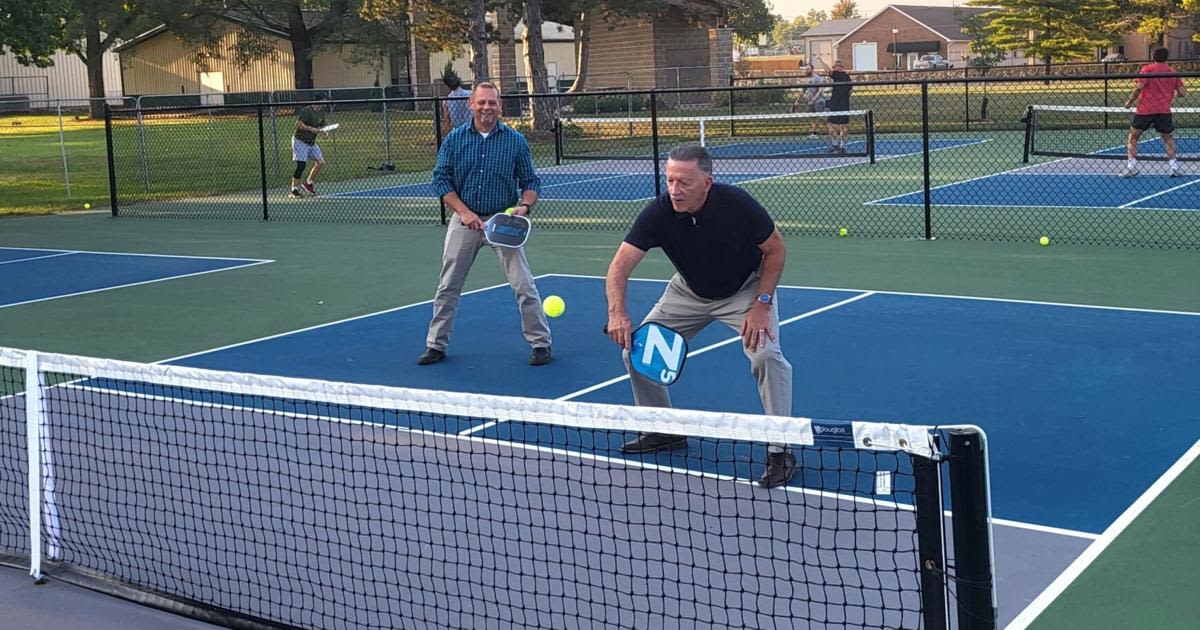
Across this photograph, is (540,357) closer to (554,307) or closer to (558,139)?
(554,307)

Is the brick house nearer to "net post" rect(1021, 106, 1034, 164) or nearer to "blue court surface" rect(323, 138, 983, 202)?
"blue court surface" rect(323, 138, 983, 202)

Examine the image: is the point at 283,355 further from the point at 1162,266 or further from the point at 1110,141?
the point at 1110,141

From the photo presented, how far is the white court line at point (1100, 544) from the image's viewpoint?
5.21 meters

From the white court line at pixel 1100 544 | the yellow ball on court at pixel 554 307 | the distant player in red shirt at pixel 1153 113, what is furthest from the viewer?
the distant player in red shirt at pixel 1153 113

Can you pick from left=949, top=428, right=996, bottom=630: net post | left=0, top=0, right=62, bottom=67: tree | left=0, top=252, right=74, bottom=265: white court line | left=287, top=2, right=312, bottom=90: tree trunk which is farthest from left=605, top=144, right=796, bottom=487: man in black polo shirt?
left=287, top=2, right=312, bottom=90: tree trunk

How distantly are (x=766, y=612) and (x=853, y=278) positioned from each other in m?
8.05

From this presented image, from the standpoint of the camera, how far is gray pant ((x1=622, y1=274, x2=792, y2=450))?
22.8 feet

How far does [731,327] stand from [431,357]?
329 cm

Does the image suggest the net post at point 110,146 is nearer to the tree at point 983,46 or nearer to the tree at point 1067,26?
the tree at point 983,46

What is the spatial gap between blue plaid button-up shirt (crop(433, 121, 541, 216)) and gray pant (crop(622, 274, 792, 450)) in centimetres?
283

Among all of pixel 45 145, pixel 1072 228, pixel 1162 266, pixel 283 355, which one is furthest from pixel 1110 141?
pixel 45 145

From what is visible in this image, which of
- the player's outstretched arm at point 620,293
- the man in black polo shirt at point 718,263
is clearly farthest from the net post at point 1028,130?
the player's outstretched arm at point 620,293

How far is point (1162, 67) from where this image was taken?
2128 cm

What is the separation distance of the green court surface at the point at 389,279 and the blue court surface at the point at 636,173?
4653 millimetres
